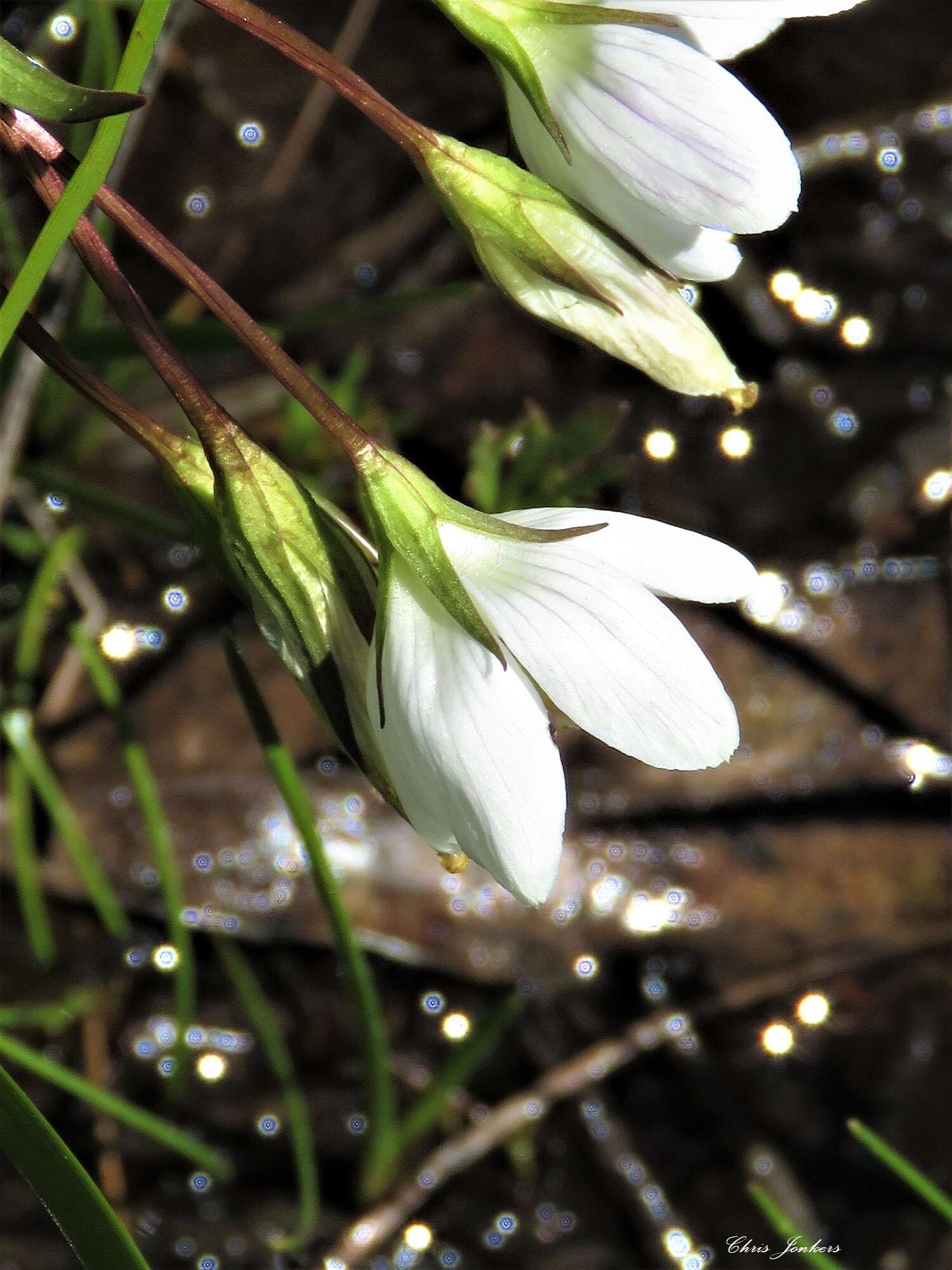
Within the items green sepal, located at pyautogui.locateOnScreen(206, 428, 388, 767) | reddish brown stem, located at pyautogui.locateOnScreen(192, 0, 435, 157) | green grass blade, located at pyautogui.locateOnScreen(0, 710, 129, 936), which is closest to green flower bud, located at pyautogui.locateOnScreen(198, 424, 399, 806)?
green sepal, located at pyautogui.locateOnScreen(206, 428, 388, 767)

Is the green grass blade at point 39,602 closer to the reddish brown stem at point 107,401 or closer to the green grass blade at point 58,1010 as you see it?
the green grass blade at point 58,1010

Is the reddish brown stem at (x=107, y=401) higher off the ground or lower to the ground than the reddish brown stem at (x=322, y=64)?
lower

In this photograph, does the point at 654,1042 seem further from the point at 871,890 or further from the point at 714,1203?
the point at 871,890

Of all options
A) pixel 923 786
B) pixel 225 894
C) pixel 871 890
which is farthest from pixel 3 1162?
pixel 923 786

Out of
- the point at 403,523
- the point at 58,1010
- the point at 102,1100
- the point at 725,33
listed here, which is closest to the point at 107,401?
the point at 403,523

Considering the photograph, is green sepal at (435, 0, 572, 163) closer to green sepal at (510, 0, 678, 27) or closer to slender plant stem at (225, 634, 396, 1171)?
green sepal at (510, 0, 678, 27)
